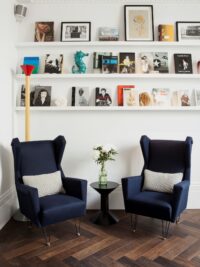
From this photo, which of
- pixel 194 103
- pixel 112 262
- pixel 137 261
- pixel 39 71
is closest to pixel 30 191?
pixel 112 262

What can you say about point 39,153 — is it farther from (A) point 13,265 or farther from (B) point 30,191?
(A) point 13,265

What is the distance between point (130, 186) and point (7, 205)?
5.06 ft

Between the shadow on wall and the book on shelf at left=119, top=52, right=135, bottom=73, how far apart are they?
1876 mm

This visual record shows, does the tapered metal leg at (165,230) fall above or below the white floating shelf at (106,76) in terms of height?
below

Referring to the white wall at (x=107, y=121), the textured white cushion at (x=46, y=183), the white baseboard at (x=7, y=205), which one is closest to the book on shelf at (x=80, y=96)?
the white wall at (x=107, y=121)

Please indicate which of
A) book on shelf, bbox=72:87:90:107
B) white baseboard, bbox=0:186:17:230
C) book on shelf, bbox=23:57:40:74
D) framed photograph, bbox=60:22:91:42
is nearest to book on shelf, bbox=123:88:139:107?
book on shelf, bbox=72:87:90:107

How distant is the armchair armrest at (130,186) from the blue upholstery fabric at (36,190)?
1.51ft

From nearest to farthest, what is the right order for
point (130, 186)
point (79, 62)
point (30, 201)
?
point (30, 201), point (130, 186), point (79, 62)

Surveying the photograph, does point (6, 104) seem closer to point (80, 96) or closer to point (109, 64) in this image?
point (80, 96)

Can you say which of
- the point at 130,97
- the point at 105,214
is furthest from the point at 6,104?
the point at 105,214

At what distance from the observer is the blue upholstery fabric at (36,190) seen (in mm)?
2699

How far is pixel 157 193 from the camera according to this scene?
10.6 feet

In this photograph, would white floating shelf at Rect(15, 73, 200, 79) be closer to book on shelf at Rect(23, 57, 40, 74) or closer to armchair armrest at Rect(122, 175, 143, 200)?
book on shelf at Rect(23, 57, 40, 74)

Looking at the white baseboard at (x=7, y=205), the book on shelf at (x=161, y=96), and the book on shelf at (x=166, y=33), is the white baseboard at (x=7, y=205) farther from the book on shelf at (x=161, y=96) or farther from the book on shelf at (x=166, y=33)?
the book on shelf at (x=166, y=33)
